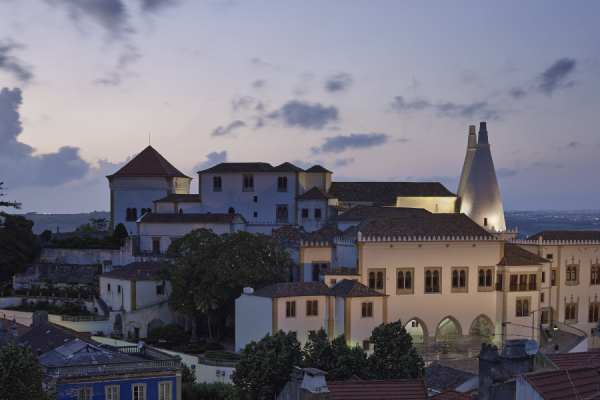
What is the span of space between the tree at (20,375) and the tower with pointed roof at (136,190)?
4116cm

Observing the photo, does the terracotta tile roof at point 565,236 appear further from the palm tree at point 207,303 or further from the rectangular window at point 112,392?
the rectangular window at point 112,392

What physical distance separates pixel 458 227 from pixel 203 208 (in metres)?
25.5

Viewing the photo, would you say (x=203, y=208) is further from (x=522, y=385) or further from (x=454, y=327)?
(x=522, y=385)

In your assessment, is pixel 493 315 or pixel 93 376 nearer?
pixel 93 376

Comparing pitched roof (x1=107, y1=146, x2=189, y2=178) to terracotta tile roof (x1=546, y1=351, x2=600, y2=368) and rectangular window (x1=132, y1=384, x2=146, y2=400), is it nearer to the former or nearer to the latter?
rectangular window (x1=132, y1=384, x2=146, y2=400)

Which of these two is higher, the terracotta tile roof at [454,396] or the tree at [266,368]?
the terracotta tile roof at [454,396]

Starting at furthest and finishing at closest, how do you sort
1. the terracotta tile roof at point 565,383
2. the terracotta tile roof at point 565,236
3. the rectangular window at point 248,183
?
the rectangular window at point 248,183 < the terracotta tile roof at point 565,236 < the terracotta tile roof at point 565,383

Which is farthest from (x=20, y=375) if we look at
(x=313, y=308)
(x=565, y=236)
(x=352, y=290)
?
(x=565, y=236)

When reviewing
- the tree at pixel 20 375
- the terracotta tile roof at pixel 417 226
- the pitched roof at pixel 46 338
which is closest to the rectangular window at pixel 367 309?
the terracotta tile roof at pixel 417 226

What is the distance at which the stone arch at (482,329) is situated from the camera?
4512 cm

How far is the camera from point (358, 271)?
4291 cm

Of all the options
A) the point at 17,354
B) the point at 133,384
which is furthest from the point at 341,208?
the point at 17,354

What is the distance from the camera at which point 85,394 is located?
2828 cm

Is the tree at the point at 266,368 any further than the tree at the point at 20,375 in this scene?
Yes
